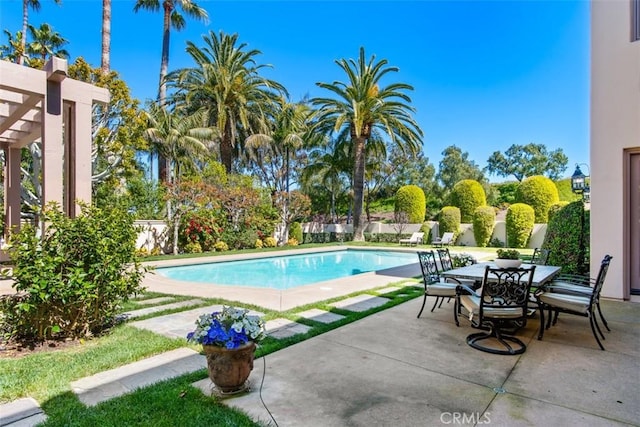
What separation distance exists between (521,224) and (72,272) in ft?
59.5

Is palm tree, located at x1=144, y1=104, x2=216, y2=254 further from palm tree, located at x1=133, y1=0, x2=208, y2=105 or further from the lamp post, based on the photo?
the lamp post

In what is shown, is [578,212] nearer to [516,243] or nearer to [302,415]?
[302,415]

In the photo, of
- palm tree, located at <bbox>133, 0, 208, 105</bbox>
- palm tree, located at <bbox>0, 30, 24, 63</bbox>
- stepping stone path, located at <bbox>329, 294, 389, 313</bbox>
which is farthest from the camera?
palm tree, located at <bbox>133, 0, 208, 105</bbox>

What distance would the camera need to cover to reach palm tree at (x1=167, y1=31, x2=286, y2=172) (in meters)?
17.1

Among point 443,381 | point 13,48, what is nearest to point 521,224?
point 443,381

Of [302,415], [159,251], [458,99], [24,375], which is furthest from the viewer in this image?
[458,99]

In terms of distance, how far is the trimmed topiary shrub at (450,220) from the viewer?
768 inches

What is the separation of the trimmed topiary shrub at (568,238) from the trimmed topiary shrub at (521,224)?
10.7 m

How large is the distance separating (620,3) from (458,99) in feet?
60.5

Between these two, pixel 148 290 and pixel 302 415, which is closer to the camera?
pixel 302 415

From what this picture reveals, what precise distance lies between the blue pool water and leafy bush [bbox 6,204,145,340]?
5.78 m

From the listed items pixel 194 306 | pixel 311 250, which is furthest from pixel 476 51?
pixel 194 306

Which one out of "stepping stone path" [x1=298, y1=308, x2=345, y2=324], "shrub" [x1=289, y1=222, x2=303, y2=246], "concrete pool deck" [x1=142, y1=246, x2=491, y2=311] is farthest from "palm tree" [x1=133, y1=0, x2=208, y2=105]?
"stepping stone path" [x1=298, y1=308, x2=345, y2=324]

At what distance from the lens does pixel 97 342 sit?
385 centimetres
